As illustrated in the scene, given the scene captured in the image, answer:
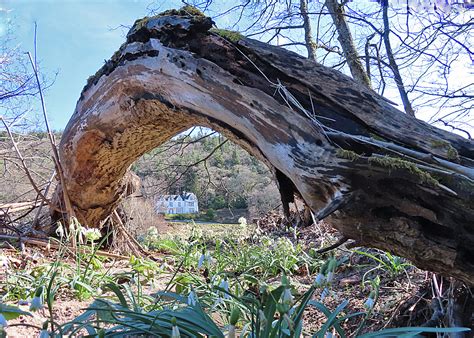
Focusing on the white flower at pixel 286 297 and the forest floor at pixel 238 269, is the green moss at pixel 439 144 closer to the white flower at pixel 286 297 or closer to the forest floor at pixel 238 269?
the forest floor at pixel 238 269

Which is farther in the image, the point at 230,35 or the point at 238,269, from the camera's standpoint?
the point at 238,269

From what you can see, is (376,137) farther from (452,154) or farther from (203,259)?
(203,259)

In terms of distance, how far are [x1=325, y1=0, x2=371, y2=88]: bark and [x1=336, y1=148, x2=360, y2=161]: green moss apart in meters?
2.95

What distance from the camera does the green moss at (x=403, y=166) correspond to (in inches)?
45.8

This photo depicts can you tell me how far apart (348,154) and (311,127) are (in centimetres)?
23

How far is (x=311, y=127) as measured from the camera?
1.44 meters

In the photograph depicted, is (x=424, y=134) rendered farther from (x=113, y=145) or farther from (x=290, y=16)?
(x=290, y=16)

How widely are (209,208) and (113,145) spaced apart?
7302 mm

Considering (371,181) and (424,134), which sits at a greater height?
(424,134)

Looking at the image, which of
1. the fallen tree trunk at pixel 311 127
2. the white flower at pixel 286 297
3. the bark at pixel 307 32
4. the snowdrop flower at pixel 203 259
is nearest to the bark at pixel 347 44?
the bark at pixel 307 32

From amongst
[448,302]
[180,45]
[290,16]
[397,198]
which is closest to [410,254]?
[397,198]

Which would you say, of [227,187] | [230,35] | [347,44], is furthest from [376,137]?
[227,187]

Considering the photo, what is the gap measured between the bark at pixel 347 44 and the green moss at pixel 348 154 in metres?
2.95

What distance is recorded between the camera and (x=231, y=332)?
0.83 metres
